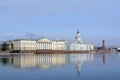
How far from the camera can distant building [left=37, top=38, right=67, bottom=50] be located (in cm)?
9700

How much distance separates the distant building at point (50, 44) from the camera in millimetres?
97000

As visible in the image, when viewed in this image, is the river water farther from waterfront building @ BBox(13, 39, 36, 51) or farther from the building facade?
the building facade

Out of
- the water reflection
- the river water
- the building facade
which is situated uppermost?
the building facade

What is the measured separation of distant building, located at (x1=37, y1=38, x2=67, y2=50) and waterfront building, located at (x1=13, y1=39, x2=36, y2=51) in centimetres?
182

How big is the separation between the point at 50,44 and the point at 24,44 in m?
8.87

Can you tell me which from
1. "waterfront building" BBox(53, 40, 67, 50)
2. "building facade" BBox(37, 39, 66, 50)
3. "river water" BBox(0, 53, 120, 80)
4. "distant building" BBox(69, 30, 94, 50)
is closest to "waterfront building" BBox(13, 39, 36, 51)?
"building facade" BBox(37, 39, 66, 50)

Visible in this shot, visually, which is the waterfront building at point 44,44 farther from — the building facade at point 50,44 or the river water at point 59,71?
the river water at point 59,71

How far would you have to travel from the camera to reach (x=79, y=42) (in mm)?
111562

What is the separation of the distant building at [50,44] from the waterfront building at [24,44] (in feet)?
5.98

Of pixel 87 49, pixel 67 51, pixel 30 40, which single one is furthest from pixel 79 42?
pixel 30 40

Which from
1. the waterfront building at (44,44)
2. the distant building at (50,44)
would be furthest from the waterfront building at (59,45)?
the waterfront building at (44,44)

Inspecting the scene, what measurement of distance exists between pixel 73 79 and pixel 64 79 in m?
A: 0.46

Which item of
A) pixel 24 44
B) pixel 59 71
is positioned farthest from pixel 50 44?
pixel 59 71

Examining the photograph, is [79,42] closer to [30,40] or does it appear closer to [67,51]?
[67,51]
